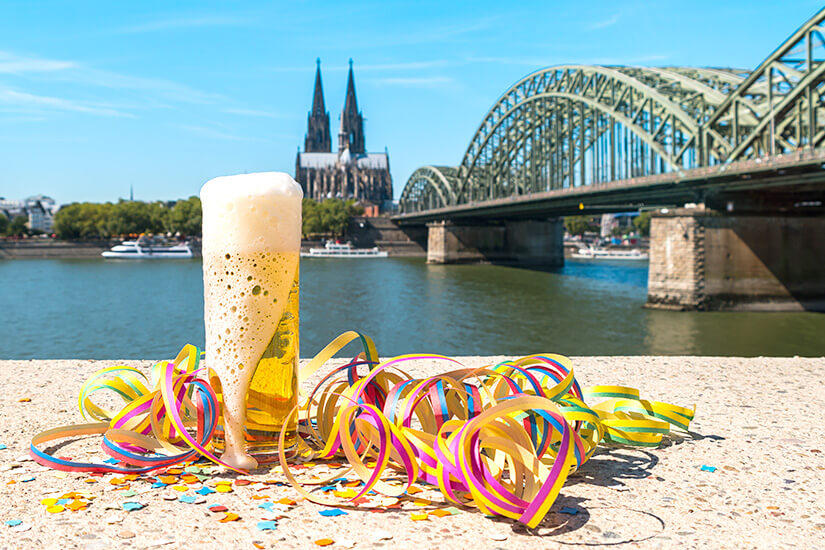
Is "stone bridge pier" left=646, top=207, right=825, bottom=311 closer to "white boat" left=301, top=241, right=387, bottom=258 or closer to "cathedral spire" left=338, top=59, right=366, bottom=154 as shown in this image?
"white boat" left=301, top=241, right=387, bottom=258

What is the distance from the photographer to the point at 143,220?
119 metres

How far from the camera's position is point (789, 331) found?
24.3m

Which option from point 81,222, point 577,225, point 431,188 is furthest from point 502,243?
point 577,225

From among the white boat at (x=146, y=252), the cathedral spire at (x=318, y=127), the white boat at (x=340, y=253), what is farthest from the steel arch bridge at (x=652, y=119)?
the cathedral spire at (x=318, y=127)

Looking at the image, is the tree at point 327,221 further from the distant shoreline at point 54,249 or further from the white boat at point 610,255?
the white boat at point 610,255

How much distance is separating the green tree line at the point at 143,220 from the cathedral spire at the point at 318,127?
5810 centimetres

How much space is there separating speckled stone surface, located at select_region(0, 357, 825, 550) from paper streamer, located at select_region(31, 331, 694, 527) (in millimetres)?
158

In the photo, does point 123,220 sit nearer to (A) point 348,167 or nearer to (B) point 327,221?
(B) point 327,221

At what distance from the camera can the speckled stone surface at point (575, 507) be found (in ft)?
12.6

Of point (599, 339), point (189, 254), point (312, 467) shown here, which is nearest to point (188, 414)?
point (312, 467)

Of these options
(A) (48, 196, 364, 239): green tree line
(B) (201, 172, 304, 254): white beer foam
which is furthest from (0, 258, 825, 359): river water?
(A) (48, 196, 364, 239): green tree line

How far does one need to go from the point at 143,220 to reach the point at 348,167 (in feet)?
187

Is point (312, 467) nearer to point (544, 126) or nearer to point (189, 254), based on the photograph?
point (544, 126)

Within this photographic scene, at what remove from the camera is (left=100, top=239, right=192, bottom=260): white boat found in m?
91.6
